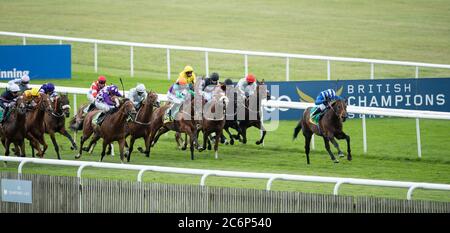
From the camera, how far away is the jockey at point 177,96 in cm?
2130

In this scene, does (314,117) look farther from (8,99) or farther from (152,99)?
(8,99)

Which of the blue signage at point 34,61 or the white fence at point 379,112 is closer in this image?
the white fence at point 379,112

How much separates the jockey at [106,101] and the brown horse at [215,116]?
164cm

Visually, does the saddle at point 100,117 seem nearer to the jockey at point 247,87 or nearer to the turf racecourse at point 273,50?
the turf racecourse at point 273,50

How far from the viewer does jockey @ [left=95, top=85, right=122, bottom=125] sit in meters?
20.5

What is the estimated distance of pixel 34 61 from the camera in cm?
2712

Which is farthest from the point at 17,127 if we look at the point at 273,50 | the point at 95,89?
the point at 273,50

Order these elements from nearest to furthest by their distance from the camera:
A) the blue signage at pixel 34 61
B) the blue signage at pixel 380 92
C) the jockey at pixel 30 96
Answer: the jockey at pixel 30 96, the blue signage at pixel 380 92, the blue signage at pixel 34 61

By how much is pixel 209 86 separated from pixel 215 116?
0.65 m

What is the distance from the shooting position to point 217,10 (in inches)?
1603

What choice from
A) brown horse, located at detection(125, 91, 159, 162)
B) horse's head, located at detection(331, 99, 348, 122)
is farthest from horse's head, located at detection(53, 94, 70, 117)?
horse's head, located at detection(331, 99, 348, 122)

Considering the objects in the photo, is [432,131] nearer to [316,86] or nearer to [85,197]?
[316,86]

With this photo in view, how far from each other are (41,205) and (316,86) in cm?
971

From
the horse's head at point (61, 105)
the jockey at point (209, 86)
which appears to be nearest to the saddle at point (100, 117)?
the horse's head at point (61, 105)
